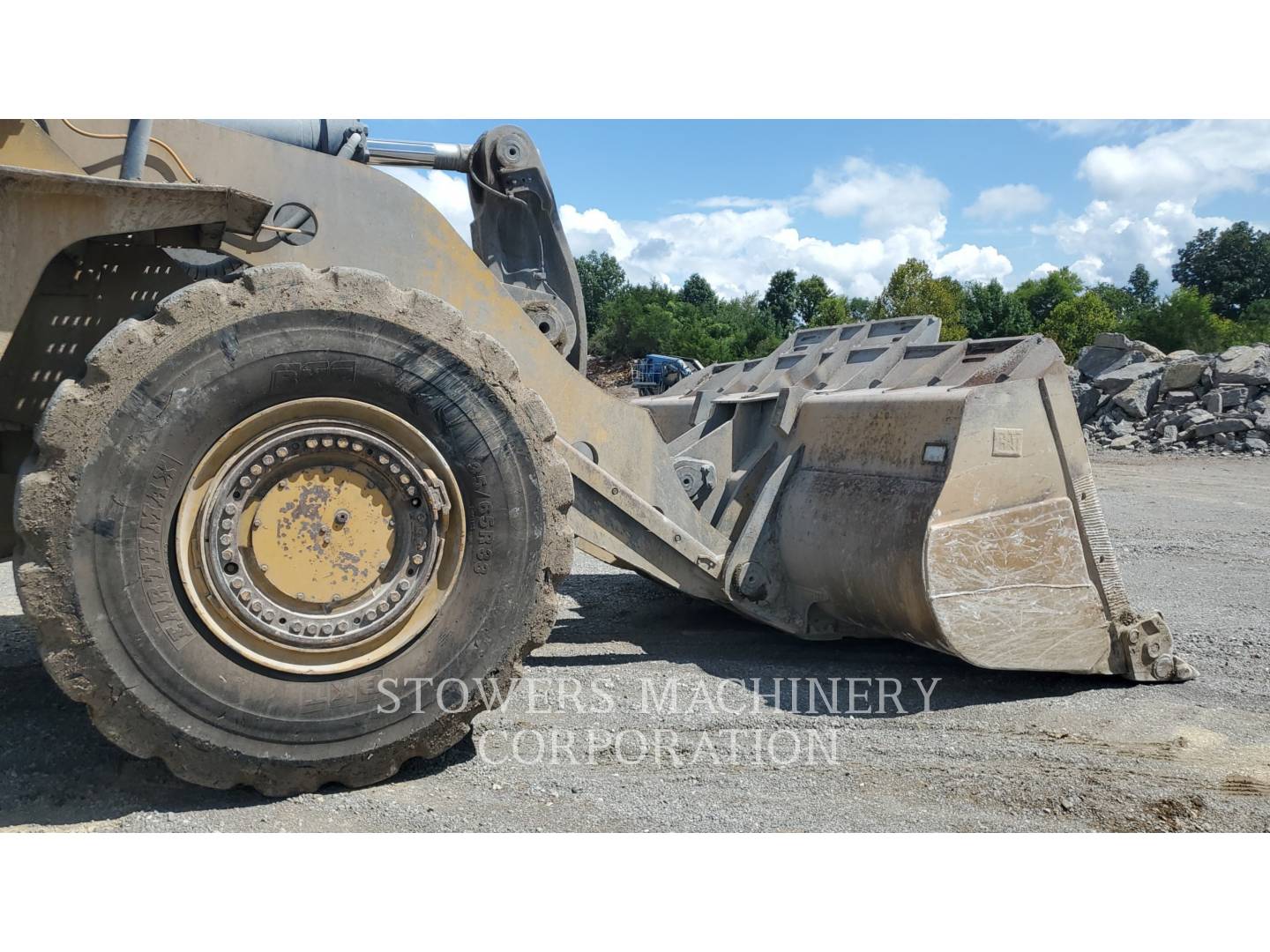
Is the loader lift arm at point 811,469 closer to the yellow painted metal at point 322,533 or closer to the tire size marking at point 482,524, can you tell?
the tire size marking at point 482,524

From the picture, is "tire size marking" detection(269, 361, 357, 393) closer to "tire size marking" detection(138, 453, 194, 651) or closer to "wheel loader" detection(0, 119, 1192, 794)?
"wheel loader" detection(0, 119, 1192, 794)

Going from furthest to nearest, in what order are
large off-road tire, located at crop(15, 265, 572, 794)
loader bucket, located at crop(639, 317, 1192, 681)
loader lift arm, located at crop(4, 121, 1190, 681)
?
loader bucket, located at crop(639, 317, 1192, 681), loader lift arm, located at crop(4, 121, 1190, 681), large off-road tire, located at crop(15, 265, 572, 794)

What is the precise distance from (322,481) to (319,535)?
0.16m

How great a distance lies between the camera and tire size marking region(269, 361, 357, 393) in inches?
118

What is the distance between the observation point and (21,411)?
3.47 meters

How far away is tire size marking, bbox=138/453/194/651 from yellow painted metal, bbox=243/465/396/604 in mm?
231

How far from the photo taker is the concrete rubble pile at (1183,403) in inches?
672

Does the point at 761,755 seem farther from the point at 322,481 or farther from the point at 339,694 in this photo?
the point at 322,481

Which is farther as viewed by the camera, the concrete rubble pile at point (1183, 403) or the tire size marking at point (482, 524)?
the concrete rubble pile at point (1183, 403)

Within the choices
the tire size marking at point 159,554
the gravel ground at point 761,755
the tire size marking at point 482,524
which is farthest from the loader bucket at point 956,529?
the tire size marking at point 159,554

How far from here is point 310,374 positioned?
3.02 metres

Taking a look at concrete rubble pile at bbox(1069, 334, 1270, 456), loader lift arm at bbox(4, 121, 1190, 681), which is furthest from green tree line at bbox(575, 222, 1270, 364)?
loader lift arm at bbox(4, 121, 1190, 681)

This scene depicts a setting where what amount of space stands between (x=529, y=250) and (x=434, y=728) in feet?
8.65

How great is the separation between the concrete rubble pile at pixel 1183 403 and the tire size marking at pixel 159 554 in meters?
16.3
